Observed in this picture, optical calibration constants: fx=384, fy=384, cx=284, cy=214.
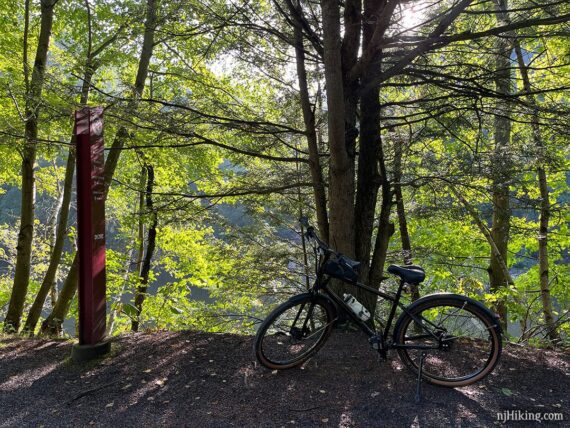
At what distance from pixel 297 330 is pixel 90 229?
6.60 ft

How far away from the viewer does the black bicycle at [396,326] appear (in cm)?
278

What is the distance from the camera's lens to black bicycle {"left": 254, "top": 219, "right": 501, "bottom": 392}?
278 cm

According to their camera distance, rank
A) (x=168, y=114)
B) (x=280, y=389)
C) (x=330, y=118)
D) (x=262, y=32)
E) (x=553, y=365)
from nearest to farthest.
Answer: (x=280, y=389) < (x=553, y=365) < (x=330, y=118) < (x=168, y=114) < (x=262, y=32)

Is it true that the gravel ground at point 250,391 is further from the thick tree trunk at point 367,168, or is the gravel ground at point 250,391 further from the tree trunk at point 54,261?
the tree trunk at point 54,261

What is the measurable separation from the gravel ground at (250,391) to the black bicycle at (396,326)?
0.48 ft

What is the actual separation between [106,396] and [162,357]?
0.75 m

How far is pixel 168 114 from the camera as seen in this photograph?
14.6 feet

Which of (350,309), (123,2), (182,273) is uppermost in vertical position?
(123,2)

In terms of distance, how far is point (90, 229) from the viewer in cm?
340

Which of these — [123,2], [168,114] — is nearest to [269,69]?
[168,114]

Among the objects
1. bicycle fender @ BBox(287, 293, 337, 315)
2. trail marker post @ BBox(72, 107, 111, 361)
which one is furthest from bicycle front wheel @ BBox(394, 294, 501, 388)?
trail marker post @ BBox(72, 107, 111, 361)

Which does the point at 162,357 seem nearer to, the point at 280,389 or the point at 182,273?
the point at 280,389

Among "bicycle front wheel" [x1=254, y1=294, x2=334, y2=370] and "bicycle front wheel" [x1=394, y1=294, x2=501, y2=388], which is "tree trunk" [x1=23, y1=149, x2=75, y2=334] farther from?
"bicycle front wheel" [x1=394, y1=294, x2=501, y2=388]

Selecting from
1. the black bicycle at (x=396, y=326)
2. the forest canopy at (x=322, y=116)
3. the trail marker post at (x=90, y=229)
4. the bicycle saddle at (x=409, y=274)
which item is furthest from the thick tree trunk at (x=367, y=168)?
the trail marker post at (x=90, y=229)
